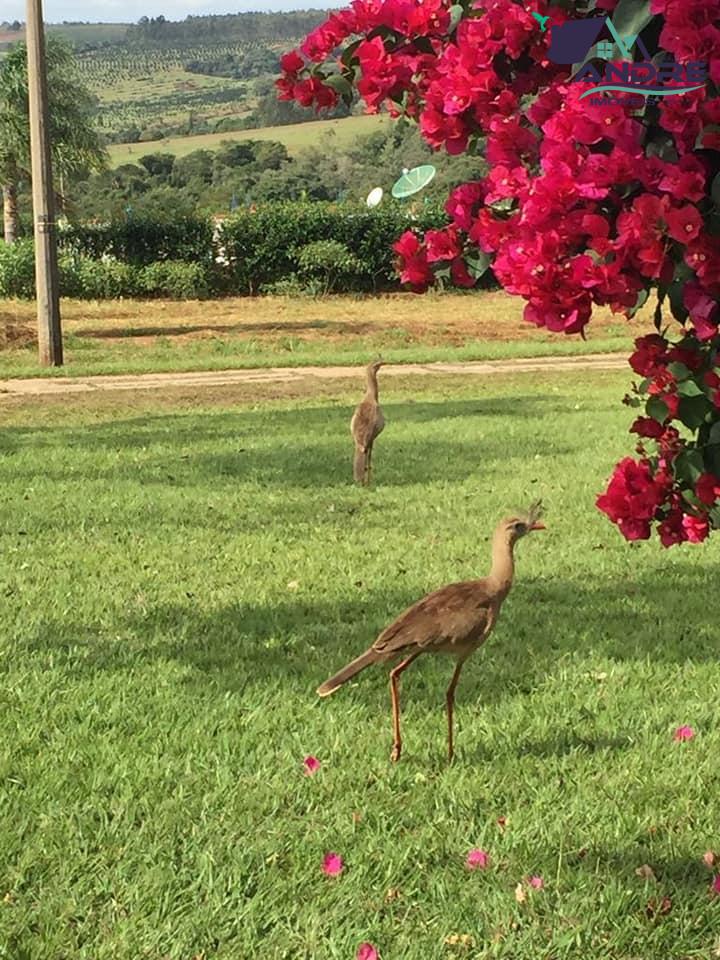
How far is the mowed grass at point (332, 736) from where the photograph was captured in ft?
10.7

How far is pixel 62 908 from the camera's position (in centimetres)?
327

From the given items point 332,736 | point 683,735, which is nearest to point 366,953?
point 332,736

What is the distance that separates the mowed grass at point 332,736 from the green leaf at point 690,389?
1.41 meters

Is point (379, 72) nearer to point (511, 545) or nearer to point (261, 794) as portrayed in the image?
point (511, 545)

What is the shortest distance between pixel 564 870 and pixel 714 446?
136 cm

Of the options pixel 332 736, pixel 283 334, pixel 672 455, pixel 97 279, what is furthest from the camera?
pixel 97 279

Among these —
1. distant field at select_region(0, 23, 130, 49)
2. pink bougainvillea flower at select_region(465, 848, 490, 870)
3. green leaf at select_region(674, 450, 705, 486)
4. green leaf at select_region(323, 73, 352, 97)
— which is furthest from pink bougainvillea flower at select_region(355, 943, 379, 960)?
distant field at select_region(0, 23, 130, 49)

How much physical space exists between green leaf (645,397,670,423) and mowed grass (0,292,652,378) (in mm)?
15042

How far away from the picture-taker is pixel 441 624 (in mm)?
3873

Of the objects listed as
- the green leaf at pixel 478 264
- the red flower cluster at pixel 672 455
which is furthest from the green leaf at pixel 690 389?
the green leaf at pixel 478 264

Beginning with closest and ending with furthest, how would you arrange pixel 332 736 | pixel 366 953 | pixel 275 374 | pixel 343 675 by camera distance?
1. pixel 366 953
2. pixel 343 675
3. pixel 332 736
4. pixel 275 374

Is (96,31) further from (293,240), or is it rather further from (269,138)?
(293,240)

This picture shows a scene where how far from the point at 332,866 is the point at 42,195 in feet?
50.9

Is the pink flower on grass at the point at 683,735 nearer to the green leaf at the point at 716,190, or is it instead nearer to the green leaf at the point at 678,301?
the green leaf at the point at 678,301
